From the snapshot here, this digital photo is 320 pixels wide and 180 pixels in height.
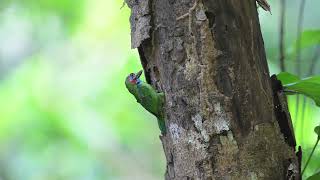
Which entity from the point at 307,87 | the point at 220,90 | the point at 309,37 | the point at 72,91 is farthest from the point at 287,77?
the point at 72,91

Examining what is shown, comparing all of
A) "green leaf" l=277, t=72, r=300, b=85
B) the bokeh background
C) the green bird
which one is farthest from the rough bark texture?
the bokeh background

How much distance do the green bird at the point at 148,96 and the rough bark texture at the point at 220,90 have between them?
0.06 feet

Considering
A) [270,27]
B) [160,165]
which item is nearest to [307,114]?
[270,27]

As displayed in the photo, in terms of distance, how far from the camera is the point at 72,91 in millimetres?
2121

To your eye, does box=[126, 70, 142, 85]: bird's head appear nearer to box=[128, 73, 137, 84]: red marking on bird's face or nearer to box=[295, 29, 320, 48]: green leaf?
box=[128, 73, 137, 84]: red marking on bird's face

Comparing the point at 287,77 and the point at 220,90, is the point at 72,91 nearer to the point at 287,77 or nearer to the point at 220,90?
the point at 287,77

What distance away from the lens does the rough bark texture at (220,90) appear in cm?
71

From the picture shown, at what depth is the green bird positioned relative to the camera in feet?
2.46

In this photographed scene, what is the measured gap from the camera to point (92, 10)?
6.83 ft

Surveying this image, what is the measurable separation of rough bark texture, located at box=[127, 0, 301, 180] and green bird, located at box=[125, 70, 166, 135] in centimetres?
2

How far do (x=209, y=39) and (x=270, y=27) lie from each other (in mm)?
1451

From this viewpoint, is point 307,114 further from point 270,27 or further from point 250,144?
point 250,144

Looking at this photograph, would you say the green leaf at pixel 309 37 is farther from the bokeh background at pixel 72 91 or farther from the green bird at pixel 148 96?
the bokeh background at pixel 72 91

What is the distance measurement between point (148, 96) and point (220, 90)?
0.37 ft
